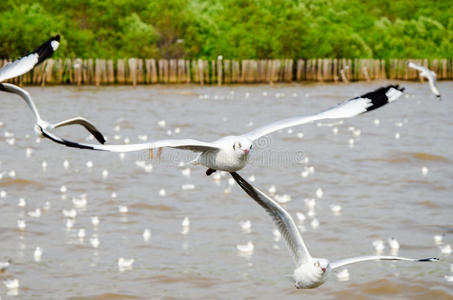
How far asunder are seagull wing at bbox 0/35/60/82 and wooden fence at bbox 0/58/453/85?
40.5 metres

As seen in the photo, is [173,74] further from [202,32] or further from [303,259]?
[303,259]

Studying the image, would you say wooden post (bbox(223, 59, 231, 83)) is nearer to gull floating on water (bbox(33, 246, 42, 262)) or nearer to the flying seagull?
gull floating on water (bbox(33, 246, 42, 262))

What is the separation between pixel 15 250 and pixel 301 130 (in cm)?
1570

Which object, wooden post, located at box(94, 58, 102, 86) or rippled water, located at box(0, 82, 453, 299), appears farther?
wooden post, located at box(94, 58, 102, 86)

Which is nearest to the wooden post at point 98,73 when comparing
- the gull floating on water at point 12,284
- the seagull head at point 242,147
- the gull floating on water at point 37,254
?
the gull floating on water at point 37,254

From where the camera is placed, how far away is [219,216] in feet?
46.5

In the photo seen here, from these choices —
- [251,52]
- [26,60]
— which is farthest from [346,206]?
[251,52]

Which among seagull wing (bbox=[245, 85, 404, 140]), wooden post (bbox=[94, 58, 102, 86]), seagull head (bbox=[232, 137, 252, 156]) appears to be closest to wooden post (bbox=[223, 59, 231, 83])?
wooden post (bbox=[94, 58, 102, 86])

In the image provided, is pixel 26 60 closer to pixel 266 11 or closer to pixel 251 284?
pixel 251 284

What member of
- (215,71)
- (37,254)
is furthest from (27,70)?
(215,71)

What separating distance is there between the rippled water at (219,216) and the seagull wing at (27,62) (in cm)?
184

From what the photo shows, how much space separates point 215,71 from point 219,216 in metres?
43.8

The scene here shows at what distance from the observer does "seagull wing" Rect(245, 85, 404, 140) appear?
6.68 meters

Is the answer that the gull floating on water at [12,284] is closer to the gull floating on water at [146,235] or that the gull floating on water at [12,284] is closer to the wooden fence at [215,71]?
the gull floating on water at [146,235]
